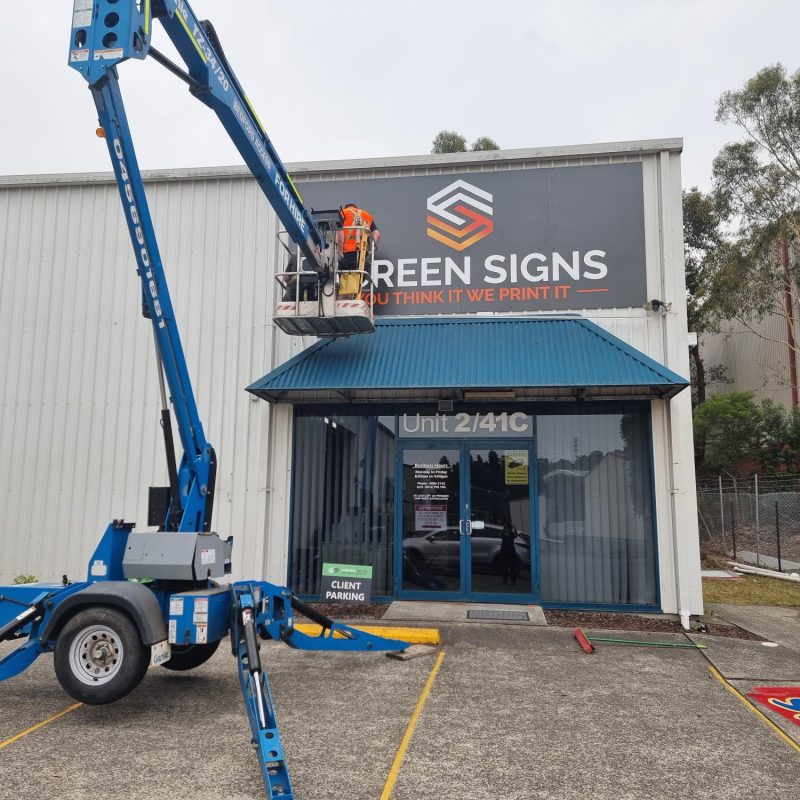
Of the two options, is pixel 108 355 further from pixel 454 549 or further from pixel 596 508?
pixel 596 508

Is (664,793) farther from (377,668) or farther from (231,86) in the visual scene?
(231,86)

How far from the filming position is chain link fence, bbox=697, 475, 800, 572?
58.2 ft

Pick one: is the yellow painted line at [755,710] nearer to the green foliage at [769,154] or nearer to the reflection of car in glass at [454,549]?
the reflection of car in glass at [454,549]

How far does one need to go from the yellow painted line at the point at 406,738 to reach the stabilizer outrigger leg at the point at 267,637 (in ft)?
2.07

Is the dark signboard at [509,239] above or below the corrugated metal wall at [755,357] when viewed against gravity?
below

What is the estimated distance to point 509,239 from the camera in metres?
11.1

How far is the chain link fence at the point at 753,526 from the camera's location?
1775cm

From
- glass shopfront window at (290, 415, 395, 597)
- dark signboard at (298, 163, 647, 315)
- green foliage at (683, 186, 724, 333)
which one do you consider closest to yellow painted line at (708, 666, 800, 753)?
glass shopfront window at (290, 415, 395, 597)

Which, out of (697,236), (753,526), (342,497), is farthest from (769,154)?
(342,497)

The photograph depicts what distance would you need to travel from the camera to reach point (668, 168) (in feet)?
35.4

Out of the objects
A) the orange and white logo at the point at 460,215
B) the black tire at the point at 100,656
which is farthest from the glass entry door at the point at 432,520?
the black tire at the point at 100,656

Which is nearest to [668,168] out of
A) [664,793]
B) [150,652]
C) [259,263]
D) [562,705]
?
[259,263]

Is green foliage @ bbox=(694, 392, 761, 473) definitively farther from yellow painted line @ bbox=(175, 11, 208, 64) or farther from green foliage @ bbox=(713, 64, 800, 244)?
yellow painted line @ bbox=(175, 11, 208, 64)

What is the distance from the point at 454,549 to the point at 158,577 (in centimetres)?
538
